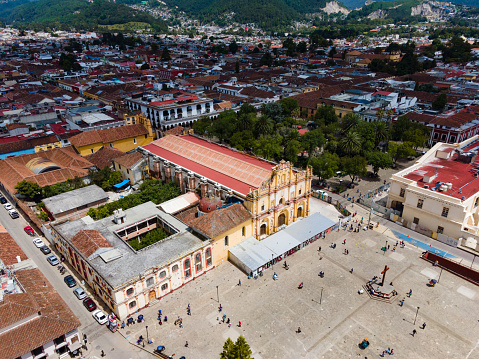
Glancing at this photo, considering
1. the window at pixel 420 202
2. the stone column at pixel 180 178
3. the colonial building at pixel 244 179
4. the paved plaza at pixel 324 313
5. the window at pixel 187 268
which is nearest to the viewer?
the paved plaza at pixel 324 313

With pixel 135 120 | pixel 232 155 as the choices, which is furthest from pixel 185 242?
pixel 135 120

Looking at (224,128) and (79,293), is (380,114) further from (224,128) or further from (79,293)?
(79,293)

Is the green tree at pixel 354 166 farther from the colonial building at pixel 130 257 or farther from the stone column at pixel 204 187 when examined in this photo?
the colonial building at pixel 130 257

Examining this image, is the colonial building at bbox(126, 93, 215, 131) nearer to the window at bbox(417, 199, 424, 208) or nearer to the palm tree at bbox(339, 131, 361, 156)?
the palm tree at bbox(339, 131, 361, 156)

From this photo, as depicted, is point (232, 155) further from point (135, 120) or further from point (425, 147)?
point (425, 147)

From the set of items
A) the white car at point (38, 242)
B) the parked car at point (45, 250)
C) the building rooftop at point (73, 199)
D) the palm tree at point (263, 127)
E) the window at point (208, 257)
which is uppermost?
the palm tree at point (263, 127)

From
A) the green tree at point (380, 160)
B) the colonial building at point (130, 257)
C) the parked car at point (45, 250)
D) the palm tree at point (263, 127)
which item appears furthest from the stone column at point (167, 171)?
the green tree at point (380, 160)

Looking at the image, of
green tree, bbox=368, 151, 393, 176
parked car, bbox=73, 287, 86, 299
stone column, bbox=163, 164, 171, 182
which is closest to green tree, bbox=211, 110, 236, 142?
stone column, bbox=163, 164, 171, 182
